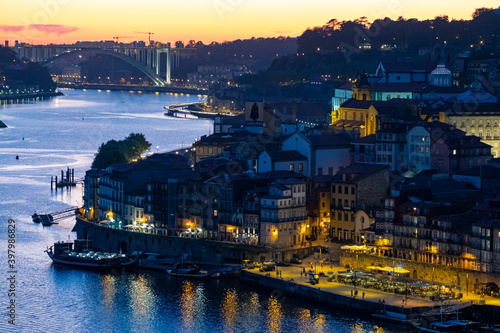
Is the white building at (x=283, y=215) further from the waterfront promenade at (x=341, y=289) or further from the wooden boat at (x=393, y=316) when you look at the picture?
the wooden boat at (x=393, y=316)

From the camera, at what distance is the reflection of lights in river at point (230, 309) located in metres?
32.7

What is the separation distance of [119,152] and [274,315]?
25.6 metres

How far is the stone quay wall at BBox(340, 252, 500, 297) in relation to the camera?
34.2 metres

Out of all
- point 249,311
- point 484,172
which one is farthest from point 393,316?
point 484,172

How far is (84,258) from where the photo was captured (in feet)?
134

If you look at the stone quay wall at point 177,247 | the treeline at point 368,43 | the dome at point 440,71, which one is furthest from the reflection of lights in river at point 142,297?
the treeline at point 368,43

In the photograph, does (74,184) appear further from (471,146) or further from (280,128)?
(471,146)

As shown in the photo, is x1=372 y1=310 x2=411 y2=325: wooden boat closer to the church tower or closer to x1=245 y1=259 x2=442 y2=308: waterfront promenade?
x1=245 y1=259 x2=442 y2=308: waterfront promenade

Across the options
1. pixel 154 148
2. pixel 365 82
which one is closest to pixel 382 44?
pixel 154 148

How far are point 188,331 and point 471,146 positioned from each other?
16.6 m

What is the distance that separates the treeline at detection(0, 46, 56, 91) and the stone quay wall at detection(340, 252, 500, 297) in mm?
139168

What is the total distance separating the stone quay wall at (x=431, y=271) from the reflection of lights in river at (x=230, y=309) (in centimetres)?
409

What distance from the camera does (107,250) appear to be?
43.1 meters

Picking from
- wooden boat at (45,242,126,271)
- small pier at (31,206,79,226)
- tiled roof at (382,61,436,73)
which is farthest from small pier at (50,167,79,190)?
wooden boat at (45,242,126,271)
